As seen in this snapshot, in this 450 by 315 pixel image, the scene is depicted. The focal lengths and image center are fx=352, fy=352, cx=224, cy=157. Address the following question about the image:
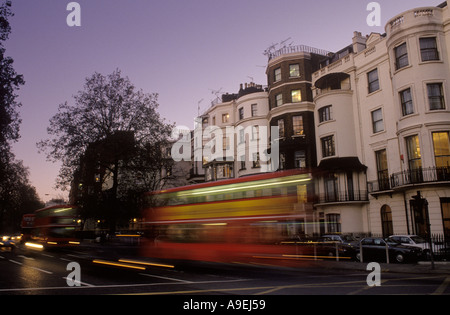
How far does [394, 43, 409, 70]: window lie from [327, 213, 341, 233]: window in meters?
13.6

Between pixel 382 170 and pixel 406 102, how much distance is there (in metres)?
6.03

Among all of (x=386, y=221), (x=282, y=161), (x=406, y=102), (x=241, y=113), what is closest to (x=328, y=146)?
(x=282, y=161)

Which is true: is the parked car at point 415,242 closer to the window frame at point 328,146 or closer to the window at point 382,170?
the window at point 382,170

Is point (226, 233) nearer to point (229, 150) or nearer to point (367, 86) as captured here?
point (367, 86)

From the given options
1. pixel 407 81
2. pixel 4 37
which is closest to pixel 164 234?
pixel 4 37

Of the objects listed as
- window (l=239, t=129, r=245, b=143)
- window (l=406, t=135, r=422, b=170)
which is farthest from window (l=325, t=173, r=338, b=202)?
window (l=239, t=129, r=245, b=143)

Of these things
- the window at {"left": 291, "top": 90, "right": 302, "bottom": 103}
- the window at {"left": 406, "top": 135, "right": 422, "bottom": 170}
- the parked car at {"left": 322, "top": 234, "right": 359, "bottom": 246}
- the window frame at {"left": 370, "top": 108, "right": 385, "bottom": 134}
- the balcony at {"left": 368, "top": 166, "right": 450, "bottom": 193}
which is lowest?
the parked car at {"left": 322, "top": 234, "right": 359, "bottom": 246}

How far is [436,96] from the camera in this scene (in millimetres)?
26172

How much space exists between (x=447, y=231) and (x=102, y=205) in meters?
29.9

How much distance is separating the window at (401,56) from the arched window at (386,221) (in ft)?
37.5

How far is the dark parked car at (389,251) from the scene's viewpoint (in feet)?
64.4

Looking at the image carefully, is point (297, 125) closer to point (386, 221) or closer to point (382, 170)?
point (382, 170)

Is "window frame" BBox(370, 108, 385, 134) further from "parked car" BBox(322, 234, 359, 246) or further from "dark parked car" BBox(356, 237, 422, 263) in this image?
"dark parked car" BBox(356, 237, 422, 263)

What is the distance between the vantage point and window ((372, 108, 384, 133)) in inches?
1205
